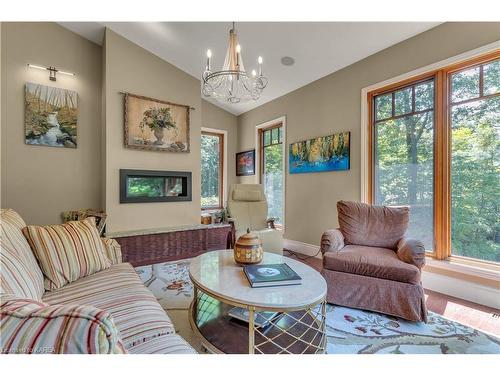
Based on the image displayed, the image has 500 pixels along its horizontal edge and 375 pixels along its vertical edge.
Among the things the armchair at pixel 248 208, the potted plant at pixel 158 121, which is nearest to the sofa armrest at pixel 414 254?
the armchair at pixel 248 208

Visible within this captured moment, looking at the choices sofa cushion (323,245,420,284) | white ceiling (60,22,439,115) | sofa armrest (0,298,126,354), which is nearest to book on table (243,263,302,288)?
sofa cushion (323,245,420,284)

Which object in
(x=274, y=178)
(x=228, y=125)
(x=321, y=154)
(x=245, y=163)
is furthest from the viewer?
(x=228, y=125)

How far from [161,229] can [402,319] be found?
3011mm

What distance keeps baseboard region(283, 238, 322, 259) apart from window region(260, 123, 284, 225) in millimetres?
451

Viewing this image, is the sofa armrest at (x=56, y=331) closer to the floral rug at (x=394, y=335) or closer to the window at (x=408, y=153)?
the floral rug at (x=394, y=335)

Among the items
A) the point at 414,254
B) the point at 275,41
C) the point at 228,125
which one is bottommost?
the point at 414,254

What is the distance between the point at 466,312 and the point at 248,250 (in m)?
1.90

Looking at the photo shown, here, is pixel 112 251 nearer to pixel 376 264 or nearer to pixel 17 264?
pixel 17 264

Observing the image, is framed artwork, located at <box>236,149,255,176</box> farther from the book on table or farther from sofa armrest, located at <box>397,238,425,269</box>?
the book on table

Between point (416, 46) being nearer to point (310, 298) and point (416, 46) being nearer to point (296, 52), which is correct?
point (296, 52)

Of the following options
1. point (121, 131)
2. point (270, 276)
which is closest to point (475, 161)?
point (270, 276)

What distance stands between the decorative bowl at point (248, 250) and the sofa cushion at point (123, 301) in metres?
0.58

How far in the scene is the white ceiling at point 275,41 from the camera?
2.66 m

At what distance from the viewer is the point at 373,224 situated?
2.46 m
